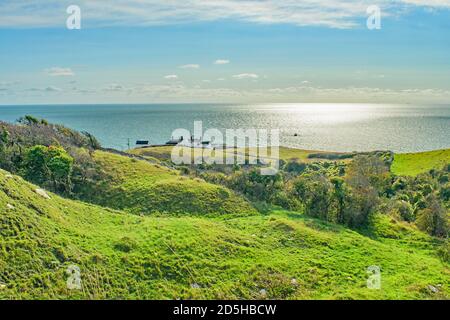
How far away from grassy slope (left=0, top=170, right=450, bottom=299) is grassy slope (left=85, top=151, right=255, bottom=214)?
5.69 metres

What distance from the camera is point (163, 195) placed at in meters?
42.8

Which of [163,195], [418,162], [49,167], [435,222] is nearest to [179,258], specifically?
[163,195]

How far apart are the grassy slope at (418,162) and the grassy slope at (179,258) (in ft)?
216

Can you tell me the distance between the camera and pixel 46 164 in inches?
1672

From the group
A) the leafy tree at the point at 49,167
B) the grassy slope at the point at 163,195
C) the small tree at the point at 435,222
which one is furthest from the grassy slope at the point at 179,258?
the small tree at the point at 435,222

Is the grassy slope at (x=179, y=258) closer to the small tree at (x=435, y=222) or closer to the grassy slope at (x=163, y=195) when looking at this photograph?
the grassy slope at (x=163, y=195)

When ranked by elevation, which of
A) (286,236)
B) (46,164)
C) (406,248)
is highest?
(46,164)

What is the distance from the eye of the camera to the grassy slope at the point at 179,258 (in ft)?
73.4

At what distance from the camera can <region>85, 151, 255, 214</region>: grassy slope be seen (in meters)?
40.8

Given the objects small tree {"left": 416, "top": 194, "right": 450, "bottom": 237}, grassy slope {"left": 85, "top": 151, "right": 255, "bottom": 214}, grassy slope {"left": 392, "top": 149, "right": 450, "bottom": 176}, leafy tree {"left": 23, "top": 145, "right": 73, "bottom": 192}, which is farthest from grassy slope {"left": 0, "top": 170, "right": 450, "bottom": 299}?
grassy slope {"left": 392, "top": 149, "right": 450, "bottom": 176}

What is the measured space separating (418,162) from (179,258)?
313 ft

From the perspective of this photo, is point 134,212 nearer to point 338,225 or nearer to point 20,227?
point 20,227
